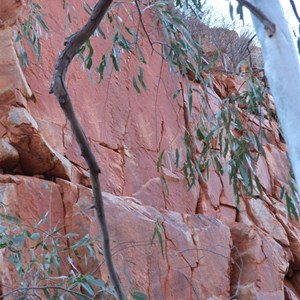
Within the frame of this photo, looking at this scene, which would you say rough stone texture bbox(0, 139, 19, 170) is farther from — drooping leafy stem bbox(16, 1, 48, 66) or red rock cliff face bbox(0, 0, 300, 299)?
drooping leafy stem bbox(16, 1, 48, 66)

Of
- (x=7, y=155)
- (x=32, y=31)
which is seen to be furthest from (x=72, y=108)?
(x=32, y=31)

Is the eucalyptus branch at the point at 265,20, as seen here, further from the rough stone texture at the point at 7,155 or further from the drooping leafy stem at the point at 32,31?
the rough stone texture at the point at 7,155

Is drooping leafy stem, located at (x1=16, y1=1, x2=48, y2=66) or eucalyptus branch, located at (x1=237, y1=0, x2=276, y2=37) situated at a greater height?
drooping leafy stem, located at (x1=16, y1=1, x2=48, y2=66)

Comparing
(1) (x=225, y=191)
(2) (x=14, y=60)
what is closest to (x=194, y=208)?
(1) (x=225, y=191)

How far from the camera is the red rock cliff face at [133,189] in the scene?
487 centimetres

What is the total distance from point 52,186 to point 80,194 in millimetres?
187

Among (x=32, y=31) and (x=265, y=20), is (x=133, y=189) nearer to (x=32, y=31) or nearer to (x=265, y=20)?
(x=32, y=31)

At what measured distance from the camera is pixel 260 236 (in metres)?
6.26

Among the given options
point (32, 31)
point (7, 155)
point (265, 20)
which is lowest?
point (7, 155)

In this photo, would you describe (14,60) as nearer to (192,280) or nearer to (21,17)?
(21,17)

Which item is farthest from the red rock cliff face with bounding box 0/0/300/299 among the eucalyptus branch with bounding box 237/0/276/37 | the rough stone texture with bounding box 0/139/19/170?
the eucalyptus branch with bounding box 237/0/276/37

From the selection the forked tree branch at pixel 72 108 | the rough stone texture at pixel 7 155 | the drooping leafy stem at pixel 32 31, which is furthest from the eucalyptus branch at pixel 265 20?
the rough stone texture at pixel 7 155

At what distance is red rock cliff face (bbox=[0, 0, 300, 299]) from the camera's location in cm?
487

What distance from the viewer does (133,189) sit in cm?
581
